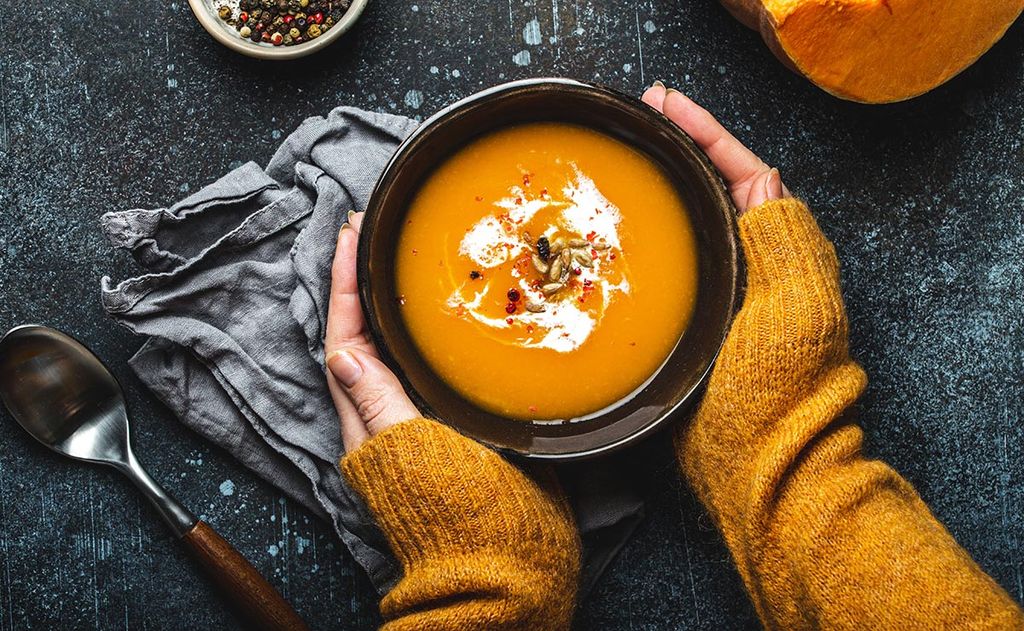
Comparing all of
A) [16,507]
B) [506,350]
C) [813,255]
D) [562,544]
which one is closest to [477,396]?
[506,350]

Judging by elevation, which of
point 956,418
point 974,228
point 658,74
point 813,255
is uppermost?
point 658,74

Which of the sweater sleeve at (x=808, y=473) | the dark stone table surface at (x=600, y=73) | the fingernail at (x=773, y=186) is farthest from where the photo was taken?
the dark stone table surface at (x=600, y=73)

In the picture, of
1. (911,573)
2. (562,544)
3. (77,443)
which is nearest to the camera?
(911,573)

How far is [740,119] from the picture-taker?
1472 mm

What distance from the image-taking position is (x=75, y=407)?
1426 millimetres

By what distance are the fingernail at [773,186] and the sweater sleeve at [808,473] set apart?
40 millimetres

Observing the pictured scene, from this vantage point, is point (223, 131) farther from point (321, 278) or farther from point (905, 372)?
point (905, 372)

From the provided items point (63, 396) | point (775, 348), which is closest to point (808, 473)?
point (775, 348)

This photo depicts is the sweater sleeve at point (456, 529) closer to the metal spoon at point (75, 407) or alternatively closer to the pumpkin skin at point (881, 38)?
the metal spoon at point (75, 407)

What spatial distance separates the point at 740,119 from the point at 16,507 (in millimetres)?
1355

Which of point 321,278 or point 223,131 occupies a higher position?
point 223,131

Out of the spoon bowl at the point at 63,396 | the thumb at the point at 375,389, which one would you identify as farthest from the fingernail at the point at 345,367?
the spoon bowl at the point at 63,396

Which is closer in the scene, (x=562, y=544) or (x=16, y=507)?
(x=562, y=544)

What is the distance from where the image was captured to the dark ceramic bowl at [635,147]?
1.21 m
